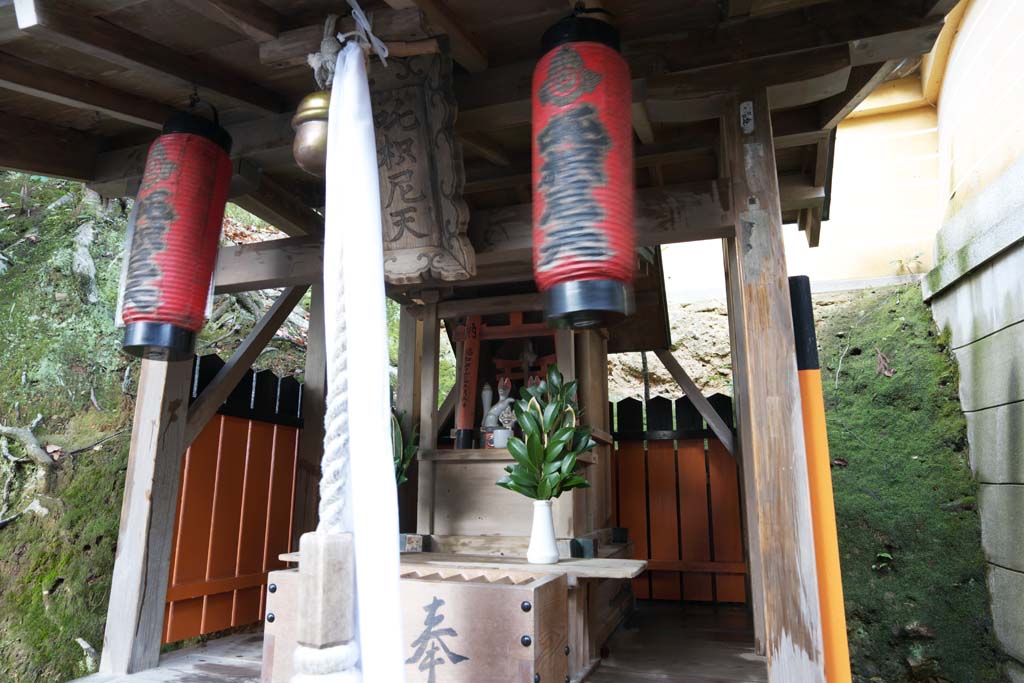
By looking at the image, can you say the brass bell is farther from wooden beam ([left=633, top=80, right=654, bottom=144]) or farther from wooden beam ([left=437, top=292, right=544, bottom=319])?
wooden beam ([left=437, top=292, right=544, bottom=319])

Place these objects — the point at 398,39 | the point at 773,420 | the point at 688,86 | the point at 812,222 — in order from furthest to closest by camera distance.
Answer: the point at 812,222 → the point at 688,86 → the point at 398,39 → the point at 773,420

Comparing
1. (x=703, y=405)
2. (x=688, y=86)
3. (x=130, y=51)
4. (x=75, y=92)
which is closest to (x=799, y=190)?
(x=688, y=86)

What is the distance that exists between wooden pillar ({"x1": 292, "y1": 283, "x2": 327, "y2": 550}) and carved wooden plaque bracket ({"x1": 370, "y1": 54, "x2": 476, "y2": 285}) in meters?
1.99

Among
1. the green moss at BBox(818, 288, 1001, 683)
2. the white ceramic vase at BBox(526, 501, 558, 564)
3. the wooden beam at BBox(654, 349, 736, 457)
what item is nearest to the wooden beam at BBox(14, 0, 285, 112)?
the white ceramic vase at BBox(526, 501, 558, 564)

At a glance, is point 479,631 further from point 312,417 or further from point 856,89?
point 856,89

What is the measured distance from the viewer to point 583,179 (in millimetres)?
1885

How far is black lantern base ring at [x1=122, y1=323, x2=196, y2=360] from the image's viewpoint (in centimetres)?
224

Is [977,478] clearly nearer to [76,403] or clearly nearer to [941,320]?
[941,320]

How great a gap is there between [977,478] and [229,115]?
5.35m

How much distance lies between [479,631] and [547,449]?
104cm

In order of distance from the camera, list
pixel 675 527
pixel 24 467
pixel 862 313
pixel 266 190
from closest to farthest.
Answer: pixel 266 190
pixel 24 467
pixel 675 527
pixel 862 313

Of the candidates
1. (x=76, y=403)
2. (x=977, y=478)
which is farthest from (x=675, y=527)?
(x=76, y=403)

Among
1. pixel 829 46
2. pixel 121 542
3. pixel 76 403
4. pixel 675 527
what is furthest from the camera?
pixel 675 527

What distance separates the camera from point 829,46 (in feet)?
8.05
